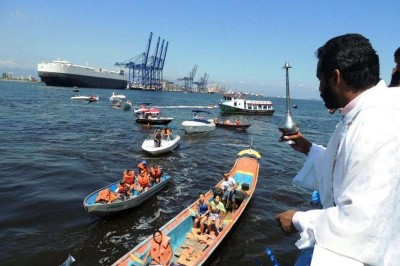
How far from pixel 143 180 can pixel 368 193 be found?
60.1 feet

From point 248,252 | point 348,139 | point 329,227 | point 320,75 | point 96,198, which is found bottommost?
point 248,252

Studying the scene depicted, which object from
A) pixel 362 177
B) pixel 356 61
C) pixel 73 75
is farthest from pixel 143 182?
pixel 73 75

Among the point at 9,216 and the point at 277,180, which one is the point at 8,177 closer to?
the point at 9,216

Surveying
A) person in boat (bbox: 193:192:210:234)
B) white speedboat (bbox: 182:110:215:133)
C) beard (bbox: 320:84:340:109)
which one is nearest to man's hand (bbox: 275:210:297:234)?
beard (bbox: 320:84:340:109)

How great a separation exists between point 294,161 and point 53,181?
23.2 metres

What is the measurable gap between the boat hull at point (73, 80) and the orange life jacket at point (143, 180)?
414 ft

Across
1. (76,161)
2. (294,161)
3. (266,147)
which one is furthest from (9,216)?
(266,147)

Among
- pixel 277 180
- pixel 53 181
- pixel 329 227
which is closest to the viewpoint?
pixel 329 227

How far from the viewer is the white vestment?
5.41 feet

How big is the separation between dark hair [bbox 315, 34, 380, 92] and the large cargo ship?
5544 inches

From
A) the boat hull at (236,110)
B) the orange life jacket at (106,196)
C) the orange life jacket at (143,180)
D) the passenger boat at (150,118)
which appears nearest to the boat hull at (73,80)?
the boat hull at (236,110)

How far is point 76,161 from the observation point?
2745 cm

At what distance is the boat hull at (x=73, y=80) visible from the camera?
433ft

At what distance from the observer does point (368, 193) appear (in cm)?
165
